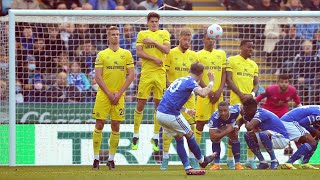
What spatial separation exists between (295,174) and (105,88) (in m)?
4.05

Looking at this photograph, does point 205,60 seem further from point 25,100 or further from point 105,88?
point 25,100

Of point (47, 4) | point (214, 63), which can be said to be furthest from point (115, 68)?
point (47, 4)

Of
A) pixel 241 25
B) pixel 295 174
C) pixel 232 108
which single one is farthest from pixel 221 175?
pixel 241 25

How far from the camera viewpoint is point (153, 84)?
17.7 m

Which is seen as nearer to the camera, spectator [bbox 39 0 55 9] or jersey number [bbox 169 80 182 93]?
jersey number [bbox 169 80 182 93]

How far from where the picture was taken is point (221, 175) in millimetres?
14797

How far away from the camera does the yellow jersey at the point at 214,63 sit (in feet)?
59.7

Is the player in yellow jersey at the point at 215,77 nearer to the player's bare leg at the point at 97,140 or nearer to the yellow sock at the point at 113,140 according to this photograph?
the yellow sock at the point at 113,140

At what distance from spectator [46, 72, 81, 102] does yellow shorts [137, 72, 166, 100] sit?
272 cm

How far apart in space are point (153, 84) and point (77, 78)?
2828mm

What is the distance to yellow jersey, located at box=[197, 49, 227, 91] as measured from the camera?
18.2 meters

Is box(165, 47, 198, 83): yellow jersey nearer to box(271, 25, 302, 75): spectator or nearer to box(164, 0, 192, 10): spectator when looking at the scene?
box(271, 25, 302, 75): spectator

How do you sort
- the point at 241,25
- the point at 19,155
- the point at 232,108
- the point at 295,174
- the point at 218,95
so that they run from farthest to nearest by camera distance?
the point at 241,25, the point at 19,155, the point at 218,95, the point at 232,108, the point at 295,174

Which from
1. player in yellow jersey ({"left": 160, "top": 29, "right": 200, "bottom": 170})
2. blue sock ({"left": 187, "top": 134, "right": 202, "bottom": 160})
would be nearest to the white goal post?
player in yellow jersey ({"left": 160, "top": 29, "right": 200, "bottom": 170})
